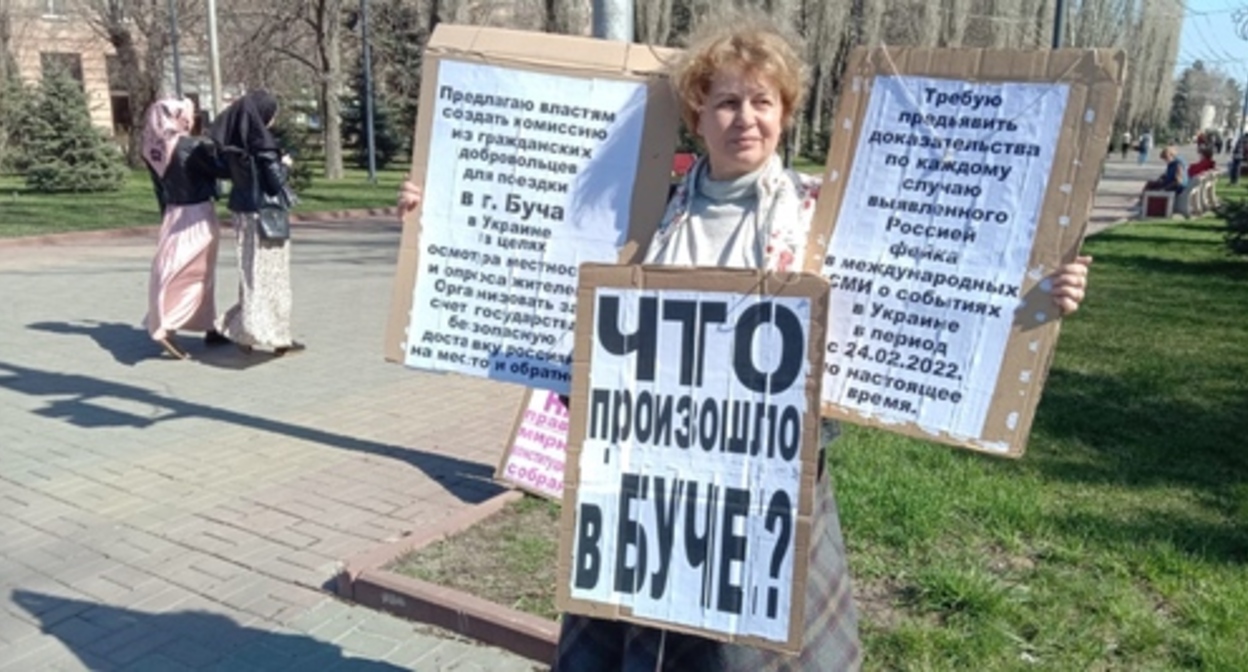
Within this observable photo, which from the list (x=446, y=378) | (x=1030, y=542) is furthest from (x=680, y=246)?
(x=446, y=378)

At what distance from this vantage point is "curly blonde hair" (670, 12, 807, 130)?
200 cm

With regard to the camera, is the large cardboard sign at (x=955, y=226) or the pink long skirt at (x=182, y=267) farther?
the pink long skirt at (x=182, y=267)

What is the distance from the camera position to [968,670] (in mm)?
3021

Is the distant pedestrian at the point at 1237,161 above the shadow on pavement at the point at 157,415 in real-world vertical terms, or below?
above

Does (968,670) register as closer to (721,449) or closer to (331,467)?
(721,449)

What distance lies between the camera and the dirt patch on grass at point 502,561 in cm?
362

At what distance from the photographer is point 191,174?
24.8 ft

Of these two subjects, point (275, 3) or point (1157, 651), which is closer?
point (1157, 651)

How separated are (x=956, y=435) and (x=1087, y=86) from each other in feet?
2.31

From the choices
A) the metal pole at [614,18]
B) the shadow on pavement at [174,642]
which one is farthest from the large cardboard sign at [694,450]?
the metal pole at [614,18]

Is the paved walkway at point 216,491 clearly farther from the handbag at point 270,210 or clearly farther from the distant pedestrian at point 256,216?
the handbag at point 270,210

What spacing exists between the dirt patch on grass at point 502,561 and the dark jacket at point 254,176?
3.89 meters

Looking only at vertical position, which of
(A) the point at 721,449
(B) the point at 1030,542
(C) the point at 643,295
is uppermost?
(C) the point at 643,295

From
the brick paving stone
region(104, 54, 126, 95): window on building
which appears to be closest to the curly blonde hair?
the brick paving stone
